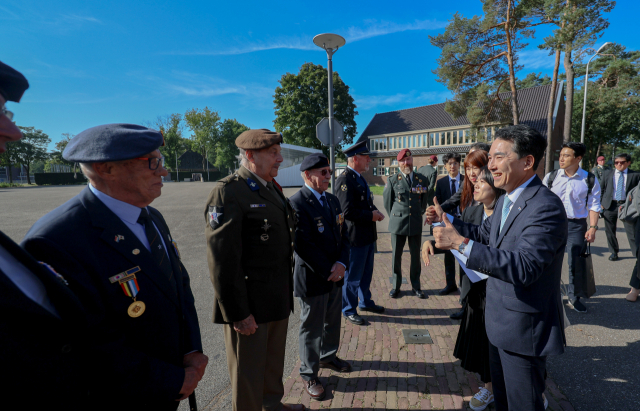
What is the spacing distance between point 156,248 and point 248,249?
32.2 inches

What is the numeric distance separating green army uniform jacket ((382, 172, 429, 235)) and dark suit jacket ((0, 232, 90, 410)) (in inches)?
184

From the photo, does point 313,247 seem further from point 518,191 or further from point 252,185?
point 518,191

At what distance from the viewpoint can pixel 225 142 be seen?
76.3 metres

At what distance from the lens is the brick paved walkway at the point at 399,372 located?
283 centimetres

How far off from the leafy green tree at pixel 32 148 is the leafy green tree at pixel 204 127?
1097 inches

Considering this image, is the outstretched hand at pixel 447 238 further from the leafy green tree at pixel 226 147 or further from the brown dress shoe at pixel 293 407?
the leafy green tree at pixel 226 147

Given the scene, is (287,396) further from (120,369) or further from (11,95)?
(11,95)

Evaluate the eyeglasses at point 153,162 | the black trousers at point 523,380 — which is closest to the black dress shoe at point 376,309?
the black trousers at point 523,380

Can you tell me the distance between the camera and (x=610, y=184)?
25.5 feet

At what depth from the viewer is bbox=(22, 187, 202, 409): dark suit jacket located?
46.6 inches

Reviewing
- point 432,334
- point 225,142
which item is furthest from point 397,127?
point 432,334

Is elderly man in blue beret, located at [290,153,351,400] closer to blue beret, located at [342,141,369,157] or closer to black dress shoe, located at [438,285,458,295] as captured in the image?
blue beret, located at [342,141,369,157]

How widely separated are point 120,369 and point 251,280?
3.88 feet

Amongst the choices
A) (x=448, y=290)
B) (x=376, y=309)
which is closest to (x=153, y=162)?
(x=376, y=309)
